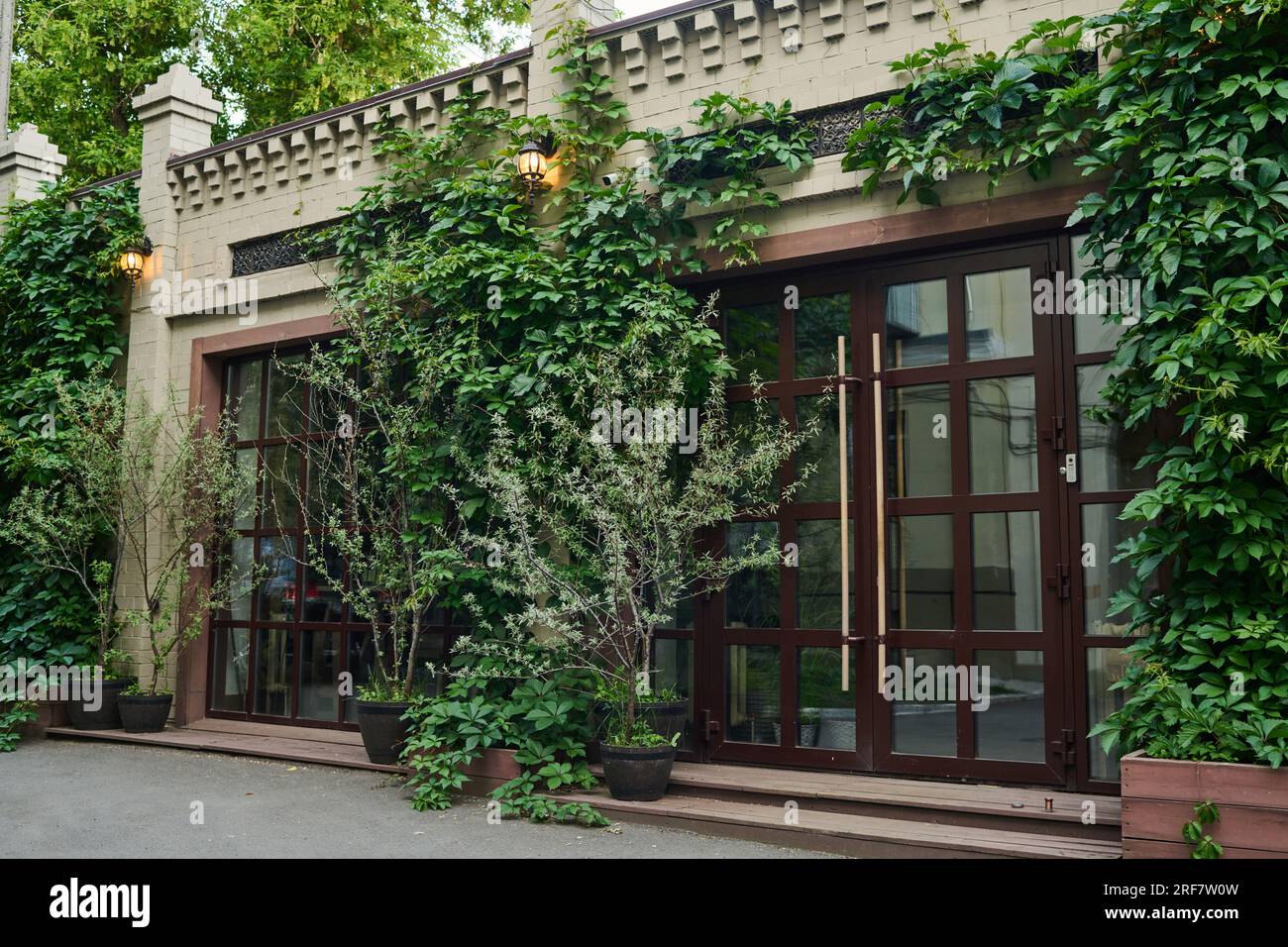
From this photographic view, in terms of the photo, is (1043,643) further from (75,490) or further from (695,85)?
(75,490)

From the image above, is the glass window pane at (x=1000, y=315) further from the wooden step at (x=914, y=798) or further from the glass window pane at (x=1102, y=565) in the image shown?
the wooden step at (x=914, y=798)

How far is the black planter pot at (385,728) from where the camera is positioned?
7.72 m

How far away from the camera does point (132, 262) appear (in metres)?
10.2

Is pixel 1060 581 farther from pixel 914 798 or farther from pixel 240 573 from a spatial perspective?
pixel 240 573

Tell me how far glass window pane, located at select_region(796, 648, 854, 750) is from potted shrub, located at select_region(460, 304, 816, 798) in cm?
64

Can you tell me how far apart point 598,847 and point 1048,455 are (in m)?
3.13

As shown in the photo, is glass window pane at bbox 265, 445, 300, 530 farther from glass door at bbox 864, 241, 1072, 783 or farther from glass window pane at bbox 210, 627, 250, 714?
glass door at bbox 864, 241, 1072, 783

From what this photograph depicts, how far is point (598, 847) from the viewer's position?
5777mm

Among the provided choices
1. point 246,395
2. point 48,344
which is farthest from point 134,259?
point 246,395

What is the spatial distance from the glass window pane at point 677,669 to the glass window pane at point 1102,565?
2.44 m

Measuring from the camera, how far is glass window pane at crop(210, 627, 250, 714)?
9734mm

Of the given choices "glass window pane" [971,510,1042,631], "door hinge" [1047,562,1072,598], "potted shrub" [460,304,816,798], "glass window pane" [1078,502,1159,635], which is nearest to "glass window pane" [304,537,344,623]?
"potted shrub" [460,304,816,798]

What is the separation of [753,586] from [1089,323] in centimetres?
248

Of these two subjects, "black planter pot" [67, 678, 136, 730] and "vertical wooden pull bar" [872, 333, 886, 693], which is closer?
"vertical wooden pull bar" [872, 333, 886, 693]
